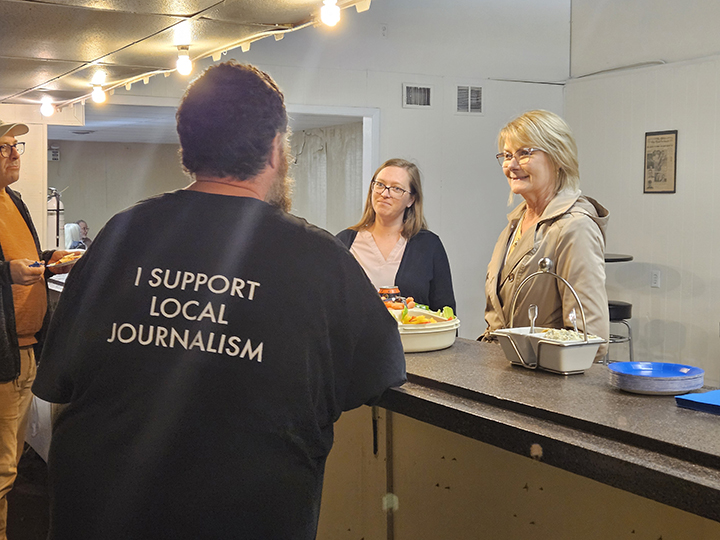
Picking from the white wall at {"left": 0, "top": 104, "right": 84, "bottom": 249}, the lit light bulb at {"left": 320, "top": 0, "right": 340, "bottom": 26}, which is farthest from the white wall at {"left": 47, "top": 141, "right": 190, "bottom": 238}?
the lit light bulb at {"left": 320, "top": 0, "right": 340, "bottom": 26}

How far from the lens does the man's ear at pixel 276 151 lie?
1.31 meters

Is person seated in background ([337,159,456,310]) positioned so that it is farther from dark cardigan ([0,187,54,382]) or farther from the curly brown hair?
the curly brown hair

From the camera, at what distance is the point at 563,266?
2.27 metres

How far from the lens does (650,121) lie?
5664mm

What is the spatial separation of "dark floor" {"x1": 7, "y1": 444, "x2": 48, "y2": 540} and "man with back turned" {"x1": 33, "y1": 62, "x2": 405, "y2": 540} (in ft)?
7.48

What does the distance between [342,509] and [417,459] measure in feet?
1.28

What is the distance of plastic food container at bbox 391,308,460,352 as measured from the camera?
6.91 ft

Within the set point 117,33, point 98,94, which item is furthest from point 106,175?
point 117,33

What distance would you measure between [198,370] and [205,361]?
0.02m

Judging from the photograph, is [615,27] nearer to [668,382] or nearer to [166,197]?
[668,382]

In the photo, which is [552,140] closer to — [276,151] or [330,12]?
[330,12]

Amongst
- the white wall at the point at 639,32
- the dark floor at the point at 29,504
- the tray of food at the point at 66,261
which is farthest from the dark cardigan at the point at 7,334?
the white wall at the point at 639,32

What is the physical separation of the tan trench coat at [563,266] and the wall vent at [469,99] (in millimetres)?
3706

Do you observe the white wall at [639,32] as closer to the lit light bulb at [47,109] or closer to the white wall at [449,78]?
the white wall at [449,78]
